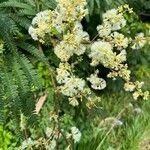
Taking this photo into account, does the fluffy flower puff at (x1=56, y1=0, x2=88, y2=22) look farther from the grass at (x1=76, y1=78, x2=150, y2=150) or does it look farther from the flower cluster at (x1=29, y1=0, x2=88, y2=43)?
the grass at (x1=76, y1=78, x2=150, y2=150)

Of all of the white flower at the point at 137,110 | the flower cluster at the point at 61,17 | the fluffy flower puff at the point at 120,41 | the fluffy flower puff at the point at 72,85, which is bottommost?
the white flower at the point at 137,110

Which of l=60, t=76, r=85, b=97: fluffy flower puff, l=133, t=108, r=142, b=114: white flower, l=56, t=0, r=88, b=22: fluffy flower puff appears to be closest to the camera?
l=56, t=0, r=88, b=22: fluffy flower puff

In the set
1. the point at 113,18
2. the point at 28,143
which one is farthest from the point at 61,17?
the point at 28,143

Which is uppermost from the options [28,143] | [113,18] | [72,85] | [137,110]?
[113,18]

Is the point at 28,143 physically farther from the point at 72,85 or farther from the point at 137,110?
the point at 137,110

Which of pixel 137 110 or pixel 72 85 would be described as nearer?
pixel 72 85

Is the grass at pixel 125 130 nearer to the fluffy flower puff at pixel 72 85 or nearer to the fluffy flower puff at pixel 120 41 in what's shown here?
the fluffy flower puff at pixel 72 85

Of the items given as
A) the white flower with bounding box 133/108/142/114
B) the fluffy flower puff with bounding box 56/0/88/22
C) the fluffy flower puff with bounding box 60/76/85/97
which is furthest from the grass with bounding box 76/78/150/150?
the fluffy flower puff with bounding box 56/0/88/22

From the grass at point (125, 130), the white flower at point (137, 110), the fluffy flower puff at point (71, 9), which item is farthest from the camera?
the white flower at point (137, 110)

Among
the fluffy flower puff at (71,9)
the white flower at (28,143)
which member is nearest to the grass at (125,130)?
the white flower at (28,143)

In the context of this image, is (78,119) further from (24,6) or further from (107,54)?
(107,54)

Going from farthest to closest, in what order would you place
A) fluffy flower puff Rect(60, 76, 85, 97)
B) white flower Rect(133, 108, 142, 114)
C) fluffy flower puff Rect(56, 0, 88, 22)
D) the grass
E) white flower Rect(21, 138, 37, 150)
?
white flower Rect(133, 108, 142, 114) → the grass → white flower Rect(21, 138, 37, 150) → fluffy flower puff Rect(60, 76, 85, 97) → fluffy flower puff Rect(56, 0, 88, 22)

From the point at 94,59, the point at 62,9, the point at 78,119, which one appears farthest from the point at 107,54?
the point at 78,119

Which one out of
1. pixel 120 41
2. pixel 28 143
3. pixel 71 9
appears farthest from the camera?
pixel 28 143
